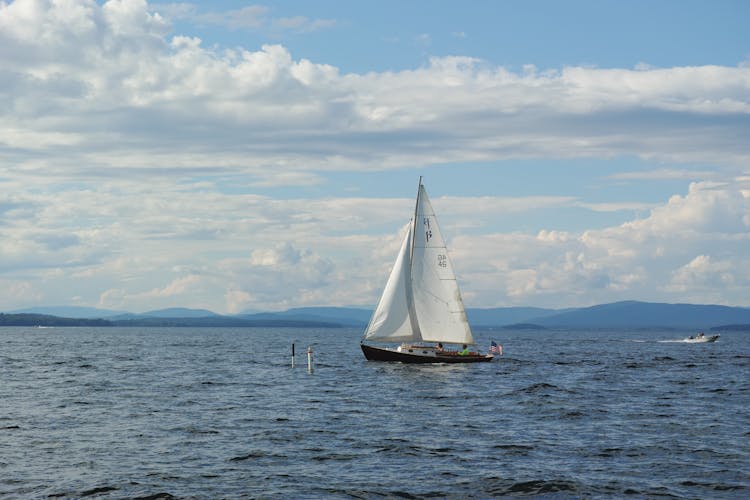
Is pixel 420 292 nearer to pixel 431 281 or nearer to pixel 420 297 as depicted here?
pixel 420 297

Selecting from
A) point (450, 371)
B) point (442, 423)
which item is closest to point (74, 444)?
point (442, 423)

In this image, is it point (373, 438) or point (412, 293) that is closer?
point (373, 438)

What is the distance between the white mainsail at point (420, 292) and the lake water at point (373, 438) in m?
8.17

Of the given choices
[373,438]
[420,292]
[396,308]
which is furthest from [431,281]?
[373,438]

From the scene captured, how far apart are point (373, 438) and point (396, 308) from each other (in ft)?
127

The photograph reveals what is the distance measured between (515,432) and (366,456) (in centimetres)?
996

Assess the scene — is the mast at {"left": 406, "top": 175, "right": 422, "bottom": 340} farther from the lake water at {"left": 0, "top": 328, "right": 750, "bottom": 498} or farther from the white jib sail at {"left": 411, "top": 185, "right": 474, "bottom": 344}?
the lake water at {"left": 0, "top": 328, "right": 750, "bottom": 498}

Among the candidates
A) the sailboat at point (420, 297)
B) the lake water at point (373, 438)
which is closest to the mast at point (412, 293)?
the sailboat at point (420, 297)

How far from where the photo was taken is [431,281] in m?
76.1

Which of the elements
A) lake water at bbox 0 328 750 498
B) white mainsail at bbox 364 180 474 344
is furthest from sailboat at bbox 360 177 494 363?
lake water at bbox 0 328 750 498

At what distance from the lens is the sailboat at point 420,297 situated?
248 feet

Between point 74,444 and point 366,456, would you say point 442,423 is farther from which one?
point 74,444

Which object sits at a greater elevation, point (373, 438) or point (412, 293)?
point (412, 293)

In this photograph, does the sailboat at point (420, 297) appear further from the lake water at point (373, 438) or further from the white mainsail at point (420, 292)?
the lake water at point (373, 438)
